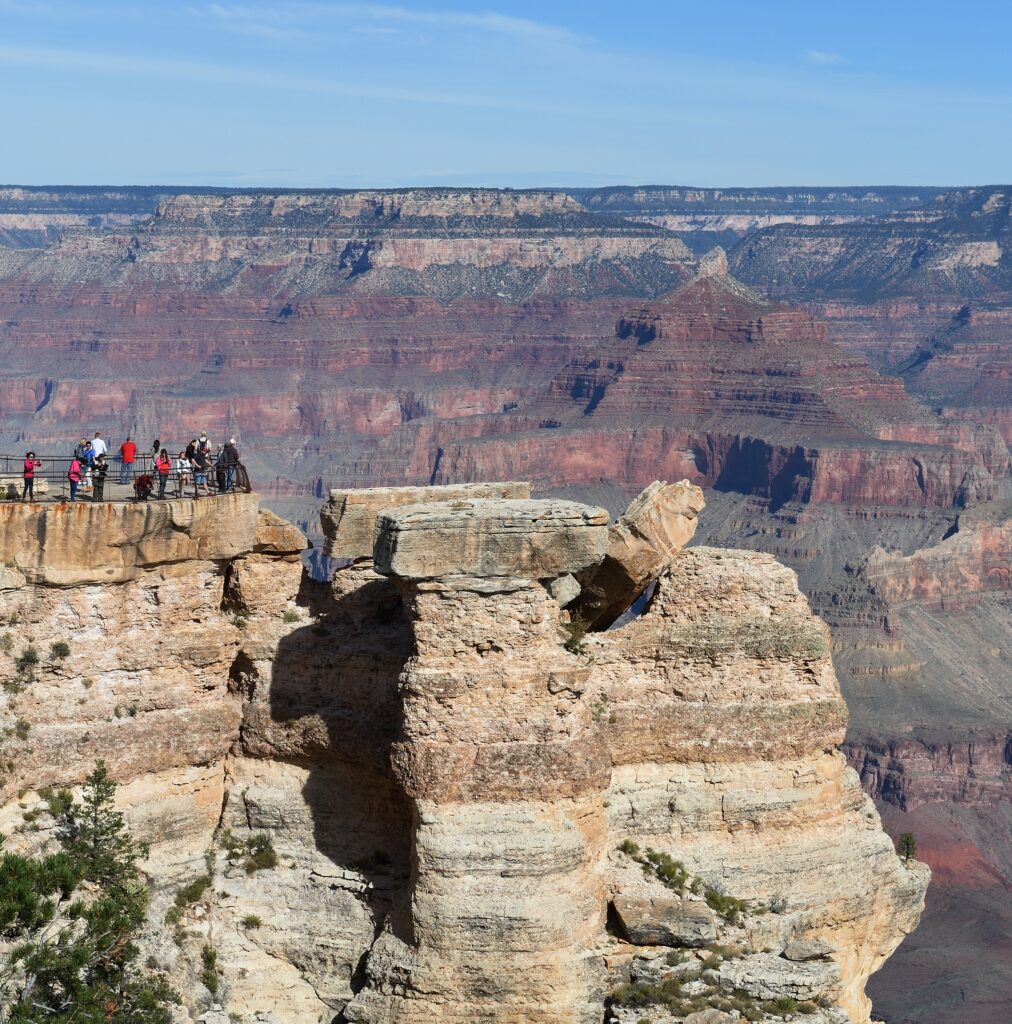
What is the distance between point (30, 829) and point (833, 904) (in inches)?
410

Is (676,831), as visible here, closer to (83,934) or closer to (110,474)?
(83,934)

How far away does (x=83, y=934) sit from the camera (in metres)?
21.4

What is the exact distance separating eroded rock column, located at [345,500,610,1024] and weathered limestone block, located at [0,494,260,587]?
10.6 feet

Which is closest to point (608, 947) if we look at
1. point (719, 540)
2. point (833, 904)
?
point (833, 904)

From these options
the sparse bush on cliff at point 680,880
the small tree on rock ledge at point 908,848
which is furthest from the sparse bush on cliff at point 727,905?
the small tree on rock ledge at point 908,848

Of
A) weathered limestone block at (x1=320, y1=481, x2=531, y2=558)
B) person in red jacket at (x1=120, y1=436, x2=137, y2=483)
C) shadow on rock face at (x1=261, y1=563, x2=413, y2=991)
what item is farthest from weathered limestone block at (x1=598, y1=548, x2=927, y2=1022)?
person in red jacket at (x1=120, y1=436, x2=137, y2=483)

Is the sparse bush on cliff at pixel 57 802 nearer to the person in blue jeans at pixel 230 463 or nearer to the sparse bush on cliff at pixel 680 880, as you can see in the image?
the person in blue jeans at pixel 230 463

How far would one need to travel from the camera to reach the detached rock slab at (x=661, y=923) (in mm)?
23188

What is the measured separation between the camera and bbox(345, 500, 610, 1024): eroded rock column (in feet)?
72.7

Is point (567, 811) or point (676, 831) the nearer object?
point (567, 811)

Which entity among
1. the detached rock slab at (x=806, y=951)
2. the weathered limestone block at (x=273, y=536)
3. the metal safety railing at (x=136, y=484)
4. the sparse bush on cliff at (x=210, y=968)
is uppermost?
the metal safety railing at (x=136, y=484)

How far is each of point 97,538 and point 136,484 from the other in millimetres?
1424

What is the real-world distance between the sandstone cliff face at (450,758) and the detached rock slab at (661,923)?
0.10 m

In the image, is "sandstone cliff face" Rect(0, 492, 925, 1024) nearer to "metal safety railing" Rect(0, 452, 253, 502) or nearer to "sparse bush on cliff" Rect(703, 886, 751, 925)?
"sparse bush on cliff" Rect(703, 886, 751, 925)
